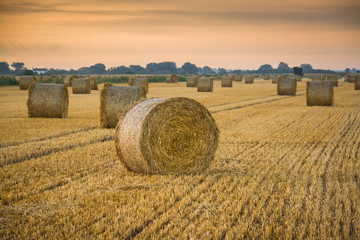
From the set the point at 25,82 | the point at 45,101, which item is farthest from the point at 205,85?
the point at 45,101

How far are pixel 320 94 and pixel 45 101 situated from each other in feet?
44.1

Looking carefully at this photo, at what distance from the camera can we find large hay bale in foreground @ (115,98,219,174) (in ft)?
24.7

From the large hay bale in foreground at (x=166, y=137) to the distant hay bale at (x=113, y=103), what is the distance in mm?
5198

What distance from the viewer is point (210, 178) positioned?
23.9 feet

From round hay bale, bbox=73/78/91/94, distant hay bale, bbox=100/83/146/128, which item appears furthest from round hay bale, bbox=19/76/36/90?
distant hay bale, bbox=100/83/146/128

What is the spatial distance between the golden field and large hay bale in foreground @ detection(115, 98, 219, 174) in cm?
26

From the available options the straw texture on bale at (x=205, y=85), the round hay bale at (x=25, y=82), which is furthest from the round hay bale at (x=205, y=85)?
the round hay bale at (x=25, y=82)

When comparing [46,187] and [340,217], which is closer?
[340,217]

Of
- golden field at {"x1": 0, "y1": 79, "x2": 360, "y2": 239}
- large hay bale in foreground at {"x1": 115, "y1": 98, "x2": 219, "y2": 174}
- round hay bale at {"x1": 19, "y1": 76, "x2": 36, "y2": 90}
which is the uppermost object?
round hay bale at {"x1": 19, "y1": 76, "x2": 36, "y2": 90}

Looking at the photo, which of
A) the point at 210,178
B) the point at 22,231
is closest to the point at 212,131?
the point at 210,178

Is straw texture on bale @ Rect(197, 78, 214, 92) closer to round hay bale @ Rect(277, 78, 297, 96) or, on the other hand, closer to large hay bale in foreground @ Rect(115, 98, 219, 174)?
round hay bale @ Rect(277, 78, 297, 96)

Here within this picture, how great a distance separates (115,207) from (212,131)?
119 inches

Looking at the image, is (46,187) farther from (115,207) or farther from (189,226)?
(189,226)

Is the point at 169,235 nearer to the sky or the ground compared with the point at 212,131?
nearer to the ground
